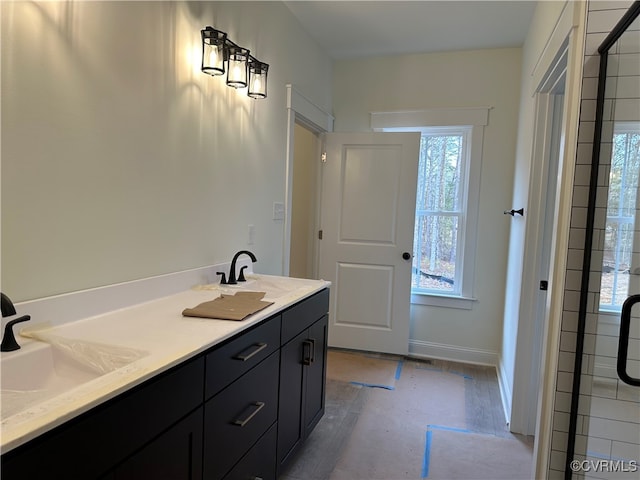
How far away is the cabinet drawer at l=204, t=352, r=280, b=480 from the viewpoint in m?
1.21

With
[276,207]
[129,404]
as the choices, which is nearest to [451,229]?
[276,207]

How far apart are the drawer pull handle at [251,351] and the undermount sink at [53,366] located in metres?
0.36

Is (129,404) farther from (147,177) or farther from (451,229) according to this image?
(451,229)

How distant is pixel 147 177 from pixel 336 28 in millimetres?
2042

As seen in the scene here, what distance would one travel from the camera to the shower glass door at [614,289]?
53.1 inches

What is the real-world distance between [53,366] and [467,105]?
3279 mm

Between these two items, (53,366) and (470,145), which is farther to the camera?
(470,145)

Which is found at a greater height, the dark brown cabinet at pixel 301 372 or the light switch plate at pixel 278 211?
the light switch plate at pixel 278 211

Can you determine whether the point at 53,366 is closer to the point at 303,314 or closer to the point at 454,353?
the point at 303,314

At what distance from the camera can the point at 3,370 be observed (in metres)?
0.97

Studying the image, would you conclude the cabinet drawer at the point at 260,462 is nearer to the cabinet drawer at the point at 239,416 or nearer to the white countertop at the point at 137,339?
the cabinet drawer at the point at 239,416

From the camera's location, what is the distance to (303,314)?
6.13 ft

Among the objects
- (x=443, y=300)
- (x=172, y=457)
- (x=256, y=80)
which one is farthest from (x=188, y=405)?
(x=443, y=300)

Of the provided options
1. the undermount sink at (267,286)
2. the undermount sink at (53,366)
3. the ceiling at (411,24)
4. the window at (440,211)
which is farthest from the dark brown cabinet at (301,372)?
the ceiling at (411,24)
